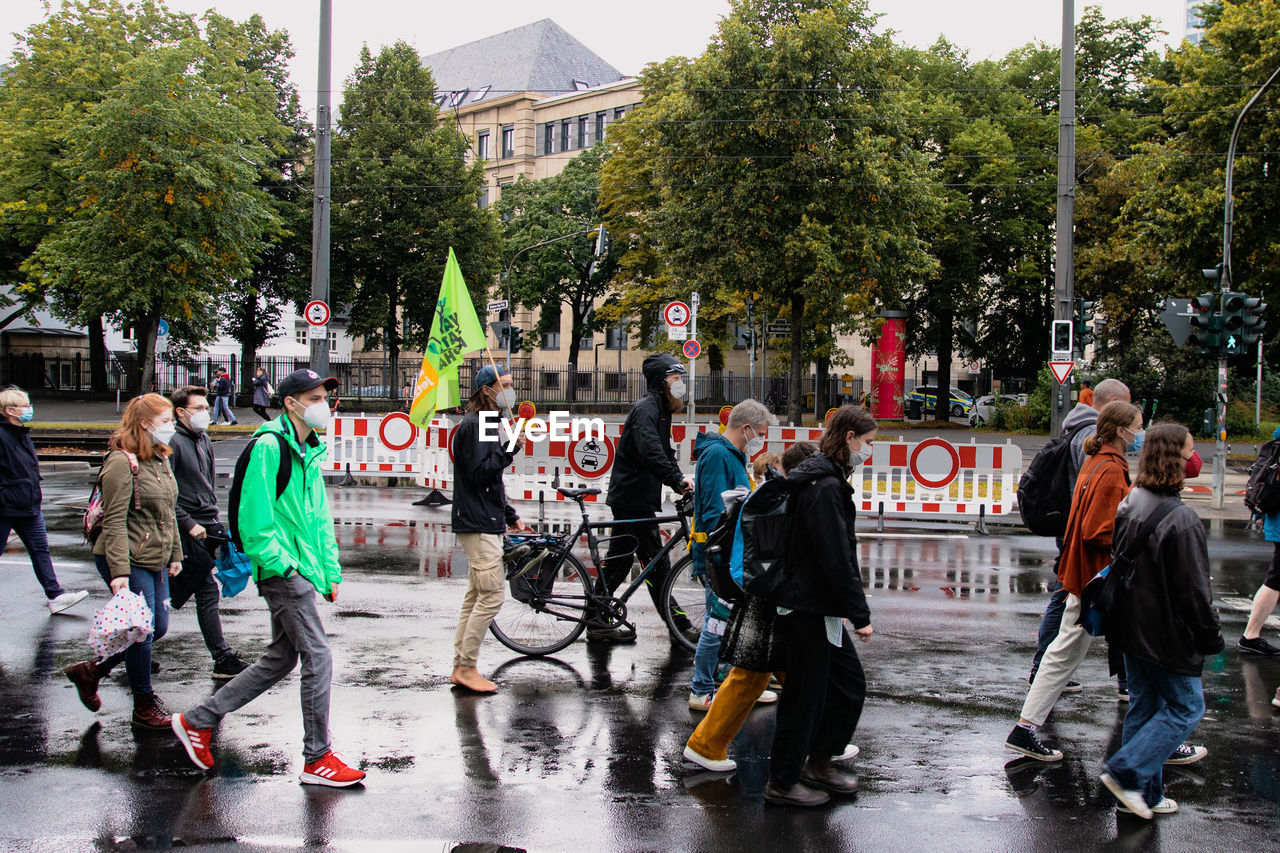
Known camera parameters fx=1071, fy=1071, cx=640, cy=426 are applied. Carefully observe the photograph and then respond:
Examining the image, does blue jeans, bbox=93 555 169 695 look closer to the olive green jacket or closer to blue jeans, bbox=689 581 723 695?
the olive green jacket

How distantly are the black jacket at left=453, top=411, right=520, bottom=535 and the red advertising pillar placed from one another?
113 ft

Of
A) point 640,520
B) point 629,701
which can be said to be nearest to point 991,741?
point 629,701

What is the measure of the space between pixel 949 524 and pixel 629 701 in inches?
380

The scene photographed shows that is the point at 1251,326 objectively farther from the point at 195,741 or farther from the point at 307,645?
the point at 195,741

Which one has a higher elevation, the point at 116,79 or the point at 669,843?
the point at 116,79

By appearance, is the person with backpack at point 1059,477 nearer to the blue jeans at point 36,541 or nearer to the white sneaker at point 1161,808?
the white sneaker at point 1161,808

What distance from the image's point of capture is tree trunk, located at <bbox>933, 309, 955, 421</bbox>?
42562 mm

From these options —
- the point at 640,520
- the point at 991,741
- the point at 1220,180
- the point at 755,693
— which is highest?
the point at 1220,180

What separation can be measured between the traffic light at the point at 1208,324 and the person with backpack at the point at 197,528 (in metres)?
16.1

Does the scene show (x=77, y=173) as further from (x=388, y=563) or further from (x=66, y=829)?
(x=66, y=829)

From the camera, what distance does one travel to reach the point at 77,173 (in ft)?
99.5

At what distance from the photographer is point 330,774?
4.86m

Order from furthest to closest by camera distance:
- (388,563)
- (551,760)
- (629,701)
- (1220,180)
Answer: (1220,180) → (388,563) → (629,701) → (551,760)

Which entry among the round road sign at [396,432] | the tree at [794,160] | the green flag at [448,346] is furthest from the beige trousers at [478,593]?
the tree at [794,160]
